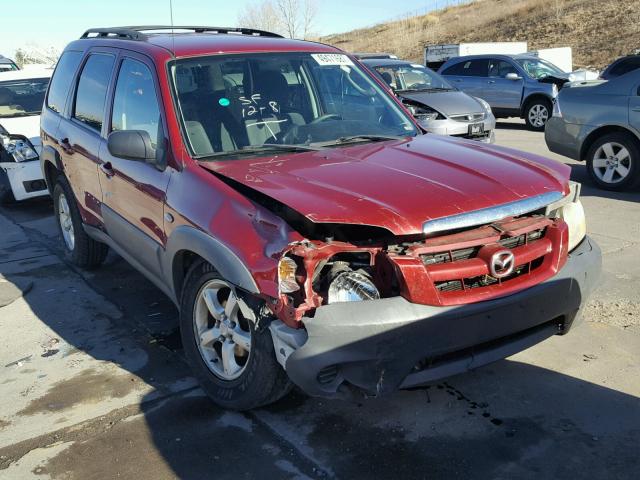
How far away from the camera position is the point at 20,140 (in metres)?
8.38

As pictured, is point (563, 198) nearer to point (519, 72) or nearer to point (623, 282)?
point (623, 282)

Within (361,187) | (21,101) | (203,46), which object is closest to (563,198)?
(361,187)

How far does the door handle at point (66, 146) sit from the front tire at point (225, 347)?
2.35 metres

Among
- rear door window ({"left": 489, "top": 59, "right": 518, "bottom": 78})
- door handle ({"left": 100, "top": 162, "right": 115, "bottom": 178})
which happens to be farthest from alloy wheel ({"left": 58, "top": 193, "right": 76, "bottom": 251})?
rear door window ({"left": 489, "top": 59, "right": 518, "bottom": 78})

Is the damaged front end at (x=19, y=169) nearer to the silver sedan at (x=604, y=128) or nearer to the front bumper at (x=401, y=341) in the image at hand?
the front bumper at (x=401, y=341)

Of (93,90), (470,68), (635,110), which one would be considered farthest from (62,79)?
(470,68)

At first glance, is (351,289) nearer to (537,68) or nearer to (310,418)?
(310,418)

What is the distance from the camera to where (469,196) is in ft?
10.1

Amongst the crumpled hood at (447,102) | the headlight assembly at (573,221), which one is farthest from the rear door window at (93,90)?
the crumpled hood at (447,102)

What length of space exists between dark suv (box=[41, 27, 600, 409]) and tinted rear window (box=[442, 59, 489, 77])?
1184 cm

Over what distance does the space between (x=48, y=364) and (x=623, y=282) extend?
4.20 meters

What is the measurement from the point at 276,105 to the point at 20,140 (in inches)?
219

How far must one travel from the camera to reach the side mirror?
3.70 metres

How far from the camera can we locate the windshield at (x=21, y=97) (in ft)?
30.5
